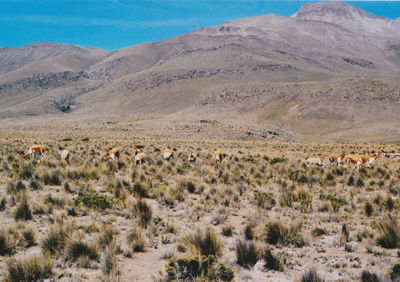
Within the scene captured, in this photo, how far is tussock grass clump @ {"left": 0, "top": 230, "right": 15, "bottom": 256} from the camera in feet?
14.8

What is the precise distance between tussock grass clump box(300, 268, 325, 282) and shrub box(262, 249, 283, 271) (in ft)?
1.84

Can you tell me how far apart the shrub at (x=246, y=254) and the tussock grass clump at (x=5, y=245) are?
368cm

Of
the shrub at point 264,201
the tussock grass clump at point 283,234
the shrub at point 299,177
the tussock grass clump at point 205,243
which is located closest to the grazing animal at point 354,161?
the shrub at point 299,177

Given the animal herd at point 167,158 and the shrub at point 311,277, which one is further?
the animal herd at point 167,158

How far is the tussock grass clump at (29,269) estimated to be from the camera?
12.4 ft

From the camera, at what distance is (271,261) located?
14.9 feet

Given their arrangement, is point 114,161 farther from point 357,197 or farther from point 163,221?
point 357,197

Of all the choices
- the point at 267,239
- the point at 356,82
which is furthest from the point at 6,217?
the point at 356,82

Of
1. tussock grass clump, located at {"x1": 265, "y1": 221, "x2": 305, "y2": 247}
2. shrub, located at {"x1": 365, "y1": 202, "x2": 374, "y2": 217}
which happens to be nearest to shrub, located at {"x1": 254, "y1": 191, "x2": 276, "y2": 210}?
tussock grass clump, located at {"x1": 265, "y1": 221, "x2": 305, "y2": 247}

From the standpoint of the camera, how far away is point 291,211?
727 centimetres

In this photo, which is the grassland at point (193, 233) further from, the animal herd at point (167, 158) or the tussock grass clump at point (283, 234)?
the animal herd at point (167, 158)

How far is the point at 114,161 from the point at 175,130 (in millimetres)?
40401

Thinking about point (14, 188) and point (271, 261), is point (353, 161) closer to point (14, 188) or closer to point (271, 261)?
point (271, 261)

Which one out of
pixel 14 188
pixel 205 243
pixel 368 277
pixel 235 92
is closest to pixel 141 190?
pixel 14 188
